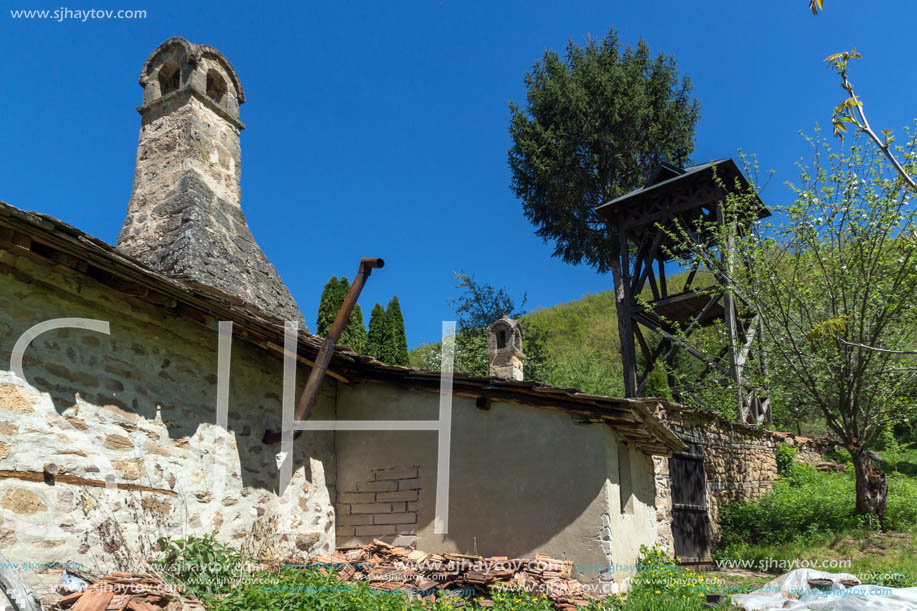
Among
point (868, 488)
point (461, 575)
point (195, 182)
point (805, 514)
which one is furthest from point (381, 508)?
point (868, 488)

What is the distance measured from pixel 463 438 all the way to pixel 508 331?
11.3 ft

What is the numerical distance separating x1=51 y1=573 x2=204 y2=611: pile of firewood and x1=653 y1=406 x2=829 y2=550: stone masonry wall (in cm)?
598

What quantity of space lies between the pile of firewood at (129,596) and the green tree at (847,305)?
836cm

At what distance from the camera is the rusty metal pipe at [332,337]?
5.82 metres

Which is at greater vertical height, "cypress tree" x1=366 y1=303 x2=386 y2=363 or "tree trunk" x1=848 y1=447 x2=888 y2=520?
"cypress tree" x1=366 y1=303 x2=386 y2=363

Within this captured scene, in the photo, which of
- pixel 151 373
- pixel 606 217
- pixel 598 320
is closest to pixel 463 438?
pixel 151 373

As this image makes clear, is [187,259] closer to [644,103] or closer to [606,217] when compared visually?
[606,217]

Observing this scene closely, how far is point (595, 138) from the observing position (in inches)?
746

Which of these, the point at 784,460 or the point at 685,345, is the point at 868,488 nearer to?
the point at 685,345

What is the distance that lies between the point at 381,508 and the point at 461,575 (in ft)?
4.83

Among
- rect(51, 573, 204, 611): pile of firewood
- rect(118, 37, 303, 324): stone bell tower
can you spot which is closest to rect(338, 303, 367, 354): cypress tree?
rect(118, 37, 303, 324): stone bell tower

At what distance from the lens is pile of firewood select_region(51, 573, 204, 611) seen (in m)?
4.14

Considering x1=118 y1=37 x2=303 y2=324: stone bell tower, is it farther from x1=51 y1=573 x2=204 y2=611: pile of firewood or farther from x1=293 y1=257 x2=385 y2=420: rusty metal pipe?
x1=51 y1=573 x2=204 y2=611: pile of firewood

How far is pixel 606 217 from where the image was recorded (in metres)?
16.5
